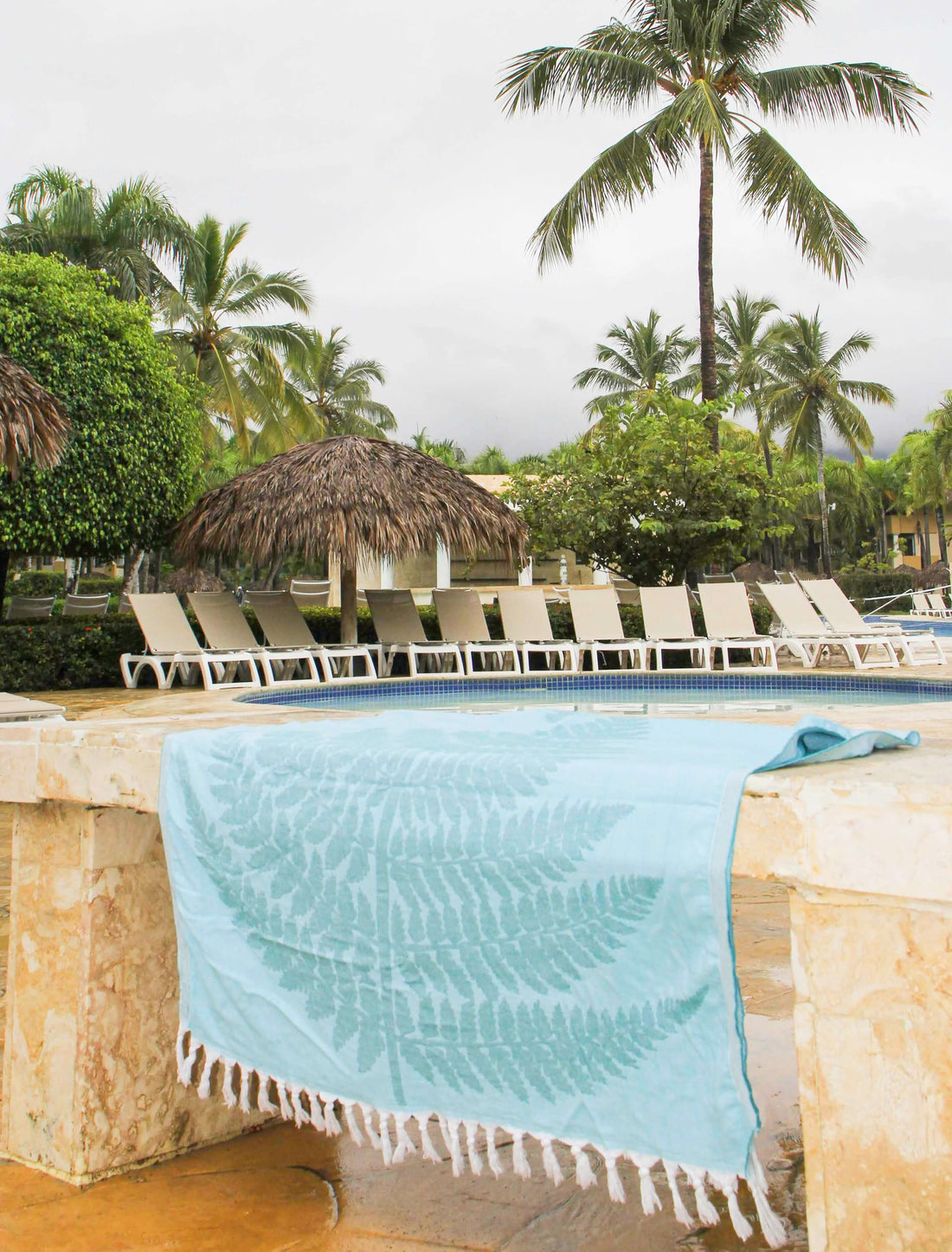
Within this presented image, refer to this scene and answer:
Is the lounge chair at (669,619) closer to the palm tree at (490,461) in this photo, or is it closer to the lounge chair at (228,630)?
the lounge chair at (228,630)

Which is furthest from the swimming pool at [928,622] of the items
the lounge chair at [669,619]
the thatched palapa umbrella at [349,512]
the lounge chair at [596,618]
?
the thatched palapa umbrella at [349,512]

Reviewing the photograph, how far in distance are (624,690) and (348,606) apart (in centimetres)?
420

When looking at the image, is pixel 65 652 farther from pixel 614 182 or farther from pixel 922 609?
pixel 922 609

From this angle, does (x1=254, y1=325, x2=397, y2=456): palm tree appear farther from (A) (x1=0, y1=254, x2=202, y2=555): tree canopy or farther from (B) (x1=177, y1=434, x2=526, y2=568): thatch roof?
(B) (x1=177, y1=434, x2=526, y2=568): thatch roof

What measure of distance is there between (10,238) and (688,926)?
75.9 ft

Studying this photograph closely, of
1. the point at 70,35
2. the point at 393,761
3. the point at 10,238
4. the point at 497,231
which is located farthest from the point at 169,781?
the point at 497,231

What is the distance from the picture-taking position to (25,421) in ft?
25.8

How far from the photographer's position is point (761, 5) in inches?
569

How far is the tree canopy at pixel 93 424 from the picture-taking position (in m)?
11.6

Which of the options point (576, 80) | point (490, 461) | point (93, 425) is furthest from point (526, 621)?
point (490, 461)

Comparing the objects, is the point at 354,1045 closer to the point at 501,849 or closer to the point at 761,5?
the point at 501,849

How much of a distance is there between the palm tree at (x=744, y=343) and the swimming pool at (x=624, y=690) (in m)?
30.0

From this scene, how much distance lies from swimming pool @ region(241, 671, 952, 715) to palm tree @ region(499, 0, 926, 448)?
23.6 ft

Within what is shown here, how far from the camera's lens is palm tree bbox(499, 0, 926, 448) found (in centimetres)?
1435
